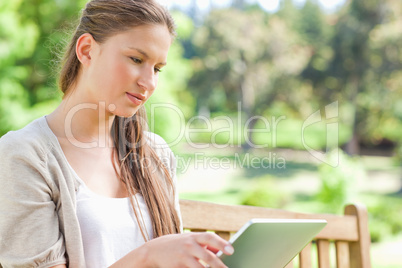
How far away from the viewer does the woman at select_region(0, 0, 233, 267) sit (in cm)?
109

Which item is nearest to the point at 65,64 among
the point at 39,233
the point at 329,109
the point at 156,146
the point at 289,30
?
the point at 156,146

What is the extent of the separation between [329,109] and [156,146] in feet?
54.4

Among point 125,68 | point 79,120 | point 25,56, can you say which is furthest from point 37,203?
Answer: point 25,56

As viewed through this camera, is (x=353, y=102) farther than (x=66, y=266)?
Yes

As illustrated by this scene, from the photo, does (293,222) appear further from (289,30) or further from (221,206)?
(289,30)

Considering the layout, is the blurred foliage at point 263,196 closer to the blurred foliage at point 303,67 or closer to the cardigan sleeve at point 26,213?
the blurred foliage at point 303,67

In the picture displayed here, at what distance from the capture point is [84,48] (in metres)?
1.28

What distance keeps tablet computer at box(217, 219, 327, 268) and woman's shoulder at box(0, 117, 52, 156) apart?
556 millimetres

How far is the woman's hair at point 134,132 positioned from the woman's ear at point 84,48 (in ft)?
0.06

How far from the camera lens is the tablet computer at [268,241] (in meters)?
0.87

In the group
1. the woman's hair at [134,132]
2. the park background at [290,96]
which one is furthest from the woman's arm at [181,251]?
the park background at [290,96]

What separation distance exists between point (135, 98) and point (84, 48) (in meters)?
0.20

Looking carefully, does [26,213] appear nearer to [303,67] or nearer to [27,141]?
[27,141]

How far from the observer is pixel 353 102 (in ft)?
52.8
